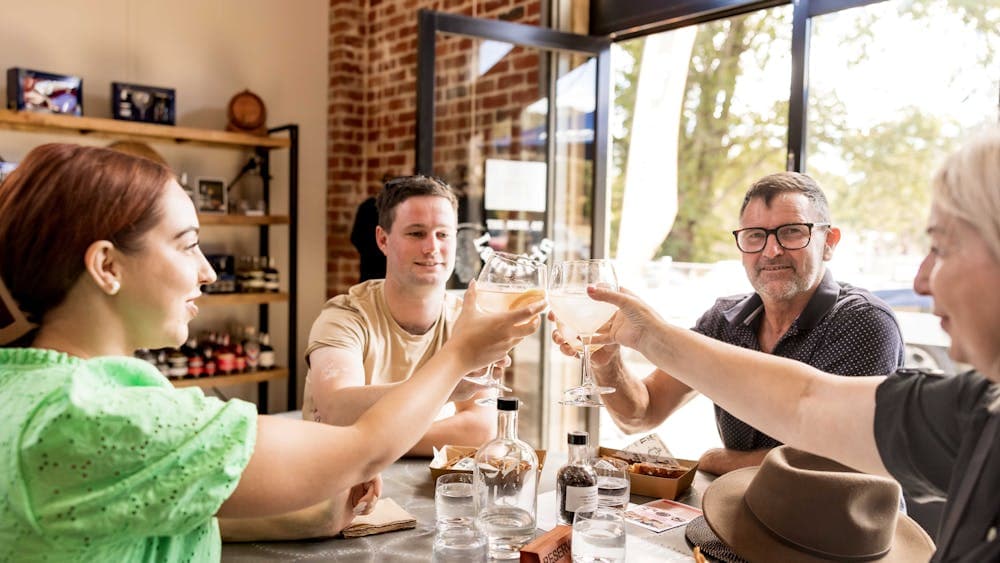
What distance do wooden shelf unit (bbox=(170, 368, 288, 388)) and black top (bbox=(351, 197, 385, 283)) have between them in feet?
4.09

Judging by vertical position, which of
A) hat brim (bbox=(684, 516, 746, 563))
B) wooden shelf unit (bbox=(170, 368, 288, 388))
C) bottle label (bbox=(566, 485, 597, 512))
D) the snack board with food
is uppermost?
bottle label (bbox=(566, 485, 597, 512))

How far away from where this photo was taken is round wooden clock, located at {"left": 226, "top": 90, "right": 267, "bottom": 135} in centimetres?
424

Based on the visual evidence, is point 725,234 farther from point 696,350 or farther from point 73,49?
point 696,350

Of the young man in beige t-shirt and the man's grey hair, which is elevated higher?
the man's grey hair

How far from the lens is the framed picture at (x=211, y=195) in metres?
4.12

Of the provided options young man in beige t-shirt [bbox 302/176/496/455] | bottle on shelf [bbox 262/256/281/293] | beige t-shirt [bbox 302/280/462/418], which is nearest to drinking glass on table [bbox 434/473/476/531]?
young man in beige t-shirt [bbox 302/176/496/455]

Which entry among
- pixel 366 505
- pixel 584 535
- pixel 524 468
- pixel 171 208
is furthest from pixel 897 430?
pixel 171 208

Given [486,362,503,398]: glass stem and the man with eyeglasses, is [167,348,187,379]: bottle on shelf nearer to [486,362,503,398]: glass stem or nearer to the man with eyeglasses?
the man with eyeglasses

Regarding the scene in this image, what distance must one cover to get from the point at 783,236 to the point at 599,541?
46.7 inches

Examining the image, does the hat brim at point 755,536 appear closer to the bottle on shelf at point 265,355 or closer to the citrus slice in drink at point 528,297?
the citrus slice in drink at point 528,297

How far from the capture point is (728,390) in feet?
3.84

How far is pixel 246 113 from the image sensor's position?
13.9 feet

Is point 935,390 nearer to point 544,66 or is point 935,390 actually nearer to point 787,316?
point 787,316

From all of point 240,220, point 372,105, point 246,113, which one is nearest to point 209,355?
point 240,220
